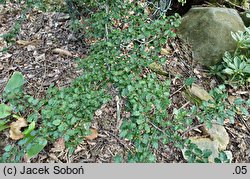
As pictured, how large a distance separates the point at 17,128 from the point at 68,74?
586 millimetres

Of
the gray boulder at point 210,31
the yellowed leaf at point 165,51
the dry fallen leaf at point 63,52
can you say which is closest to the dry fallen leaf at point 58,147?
the dry fallen leaf at point 63,52

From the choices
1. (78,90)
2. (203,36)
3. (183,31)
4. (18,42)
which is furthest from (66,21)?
(78,90)

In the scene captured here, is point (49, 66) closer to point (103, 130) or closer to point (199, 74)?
point (103, 130)

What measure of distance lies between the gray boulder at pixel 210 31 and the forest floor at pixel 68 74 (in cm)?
10

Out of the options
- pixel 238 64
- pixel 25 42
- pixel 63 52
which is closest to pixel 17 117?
pixel 63 52

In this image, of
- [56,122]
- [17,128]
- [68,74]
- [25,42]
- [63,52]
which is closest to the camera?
[56,122]

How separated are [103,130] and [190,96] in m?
0.75

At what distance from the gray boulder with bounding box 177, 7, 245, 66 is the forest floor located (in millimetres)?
95

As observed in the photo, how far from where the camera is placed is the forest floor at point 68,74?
1.87 m

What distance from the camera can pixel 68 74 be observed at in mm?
2217

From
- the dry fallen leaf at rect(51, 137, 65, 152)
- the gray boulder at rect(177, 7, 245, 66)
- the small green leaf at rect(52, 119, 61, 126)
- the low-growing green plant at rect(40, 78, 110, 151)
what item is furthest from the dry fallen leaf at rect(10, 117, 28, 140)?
the gray boulder at rect(177, 7, 245, 66)

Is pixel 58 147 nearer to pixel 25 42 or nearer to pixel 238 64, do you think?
pixel 25 42

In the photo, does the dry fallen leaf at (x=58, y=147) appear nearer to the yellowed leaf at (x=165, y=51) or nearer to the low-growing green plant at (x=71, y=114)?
the low-growing green plant at (x=71, y=114)

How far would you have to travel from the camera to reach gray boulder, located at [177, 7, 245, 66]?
2.47 meters
